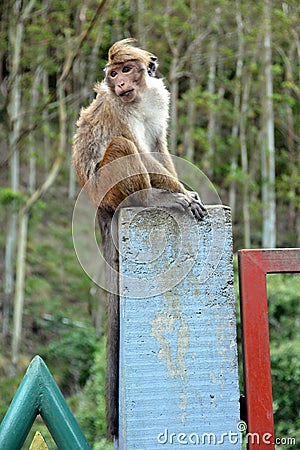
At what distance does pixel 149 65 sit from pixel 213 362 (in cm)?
192

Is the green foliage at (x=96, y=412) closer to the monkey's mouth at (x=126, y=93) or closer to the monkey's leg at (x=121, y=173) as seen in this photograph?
the monkey's leg at (x=121, y=173)

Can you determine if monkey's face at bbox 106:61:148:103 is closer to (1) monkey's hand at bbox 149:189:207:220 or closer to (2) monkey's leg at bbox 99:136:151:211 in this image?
(2) monkey's leg at bbox 99:136:151:211

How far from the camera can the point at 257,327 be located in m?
2.15

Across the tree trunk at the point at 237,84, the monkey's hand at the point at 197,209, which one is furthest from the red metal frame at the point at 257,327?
the tree trunk at the point at 237,84

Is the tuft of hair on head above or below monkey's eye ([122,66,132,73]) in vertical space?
above

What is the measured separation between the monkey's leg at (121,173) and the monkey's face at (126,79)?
384 millimetres

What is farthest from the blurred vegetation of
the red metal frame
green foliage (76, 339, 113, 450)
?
the red metal frame

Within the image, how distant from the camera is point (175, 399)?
2.22 m

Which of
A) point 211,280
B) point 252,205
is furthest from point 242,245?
point 211,280

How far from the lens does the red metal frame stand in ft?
A: 6.97

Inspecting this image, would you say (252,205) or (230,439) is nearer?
(230,439)

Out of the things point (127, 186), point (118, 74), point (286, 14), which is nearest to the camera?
point (127, 186)

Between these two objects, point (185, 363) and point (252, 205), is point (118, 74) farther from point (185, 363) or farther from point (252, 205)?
point (252, 205)

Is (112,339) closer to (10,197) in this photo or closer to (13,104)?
(10,197)
